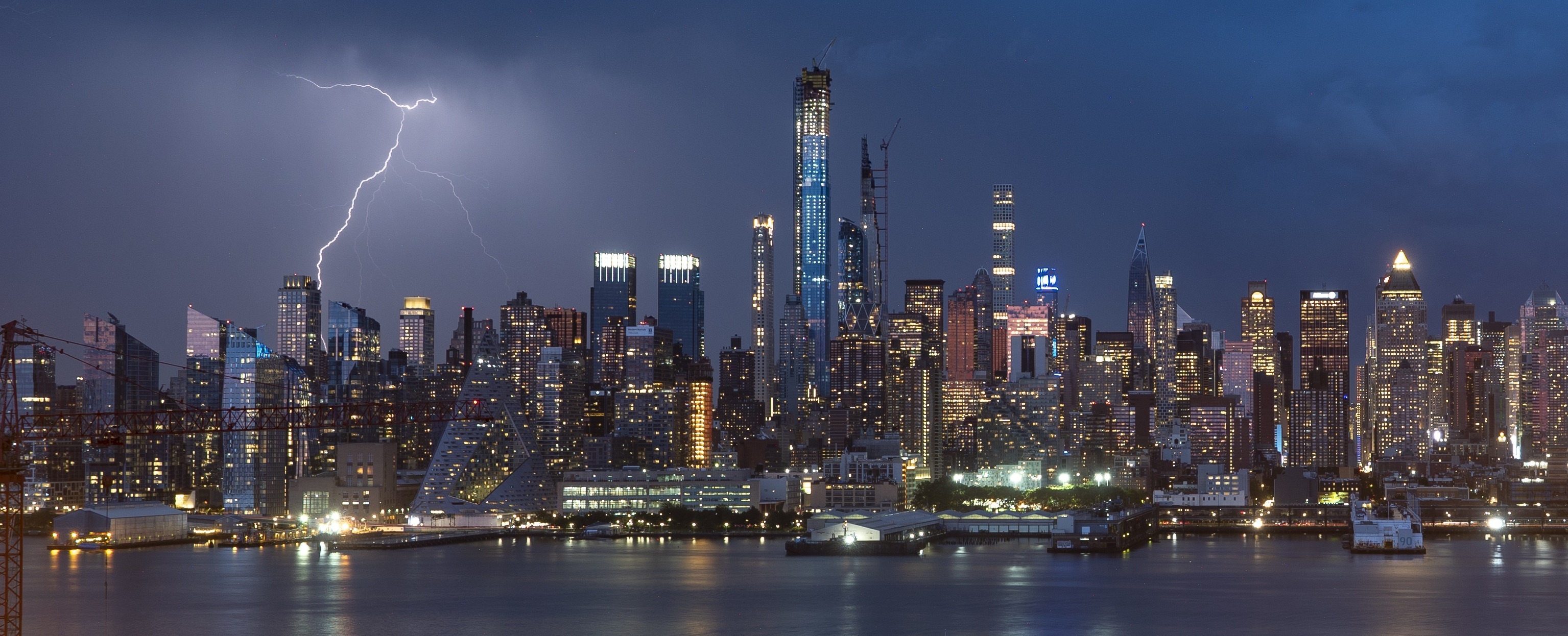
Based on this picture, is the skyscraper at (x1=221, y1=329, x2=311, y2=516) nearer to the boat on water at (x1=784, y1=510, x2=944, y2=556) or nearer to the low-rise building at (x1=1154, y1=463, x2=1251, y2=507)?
the boat on water at (x1=784, y1=510, x2=944, y2=556)

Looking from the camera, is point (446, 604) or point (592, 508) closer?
point (446, 604)

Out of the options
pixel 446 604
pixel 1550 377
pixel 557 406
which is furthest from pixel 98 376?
pixel 1550 377

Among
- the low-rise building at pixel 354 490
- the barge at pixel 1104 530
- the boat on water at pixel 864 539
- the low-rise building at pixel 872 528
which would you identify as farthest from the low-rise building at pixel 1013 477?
the low-rise building at pixel 354 490

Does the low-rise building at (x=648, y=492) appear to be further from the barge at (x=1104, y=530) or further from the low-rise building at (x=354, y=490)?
the barge at (x=1104, y=530)

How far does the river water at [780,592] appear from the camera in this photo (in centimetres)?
4438

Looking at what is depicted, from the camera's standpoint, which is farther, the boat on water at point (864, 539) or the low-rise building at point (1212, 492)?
the low-rise building at point (1212, 492)

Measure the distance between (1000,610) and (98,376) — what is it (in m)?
93.3

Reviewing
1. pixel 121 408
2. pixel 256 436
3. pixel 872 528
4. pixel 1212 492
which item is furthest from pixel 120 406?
pixel 1212 492

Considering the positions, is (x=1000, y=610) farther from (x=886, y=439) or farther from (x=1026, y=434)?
(x=1026, y=434)

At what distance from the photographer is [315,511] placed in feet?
302

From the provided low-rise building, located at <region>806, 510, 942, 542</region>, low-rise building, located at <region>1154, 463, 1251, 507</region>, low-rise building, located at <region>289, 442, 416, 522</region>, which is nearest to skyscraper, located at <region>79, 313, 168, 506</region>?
low-rise building, located at <region>289, 442, 416, 522</region>

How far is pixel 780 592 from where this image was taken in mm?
53531

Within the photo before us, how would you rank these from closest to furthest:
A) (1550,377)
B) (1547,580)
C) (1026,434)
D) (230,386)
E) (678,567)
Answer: (1547,580), (678,567), (230,386), (1026,434), (1550,377)

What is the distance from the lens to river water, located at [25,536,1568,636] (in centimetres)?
4438
